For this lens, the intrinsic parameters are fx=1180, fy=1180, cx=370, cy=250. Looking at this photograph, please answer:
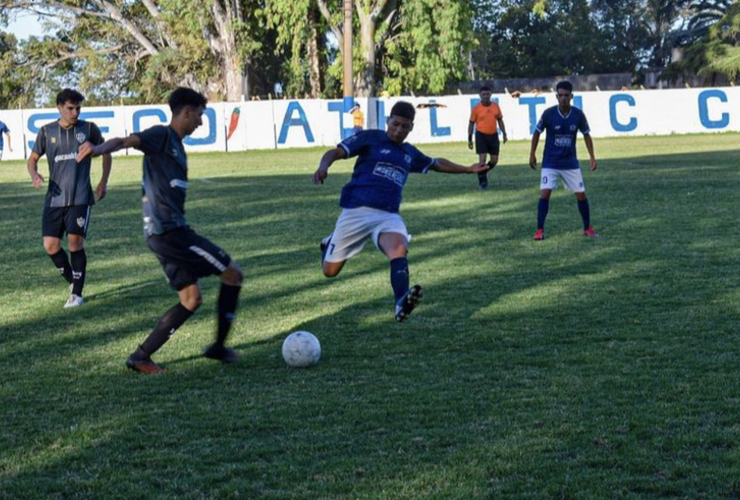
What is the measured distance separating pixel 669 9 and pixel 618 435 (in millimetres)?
85380

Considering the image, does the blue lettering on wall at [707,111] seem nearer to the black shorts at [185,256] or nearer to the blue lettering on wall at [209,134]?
the blue lettering on wall at [209,134]

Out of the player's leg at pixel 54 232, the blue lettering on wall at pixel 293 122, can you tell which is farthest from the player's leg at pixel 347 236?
the blue lettering on wall at pixel 293 122

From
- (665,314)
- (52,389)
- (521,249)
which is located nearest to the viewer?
(52,389)

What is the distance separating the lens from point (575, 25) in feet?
270

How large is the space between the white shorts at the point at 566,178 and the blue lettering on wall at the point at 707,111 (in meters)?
28.1

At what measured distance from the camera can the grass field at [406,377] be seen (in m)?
5.15

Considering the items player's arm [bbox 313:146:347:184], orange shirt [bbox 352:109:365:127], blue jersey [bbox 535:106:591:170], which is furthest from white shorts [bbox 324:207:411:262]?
orange shirt [bbox 352:109:365:127]

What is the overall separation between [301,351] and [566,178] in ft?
24.5

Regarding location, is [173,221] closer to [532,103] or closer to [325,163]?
[325,163]

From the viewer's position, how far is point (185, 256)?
736 cm

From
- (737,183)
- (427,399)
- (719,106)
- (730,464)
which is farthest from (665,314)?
(719,106)

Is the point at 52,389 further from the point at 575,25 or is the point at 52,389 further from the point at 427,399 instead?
the point at 575,25

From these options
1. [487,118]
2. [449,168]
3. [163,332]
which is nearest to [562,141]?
[449,168]

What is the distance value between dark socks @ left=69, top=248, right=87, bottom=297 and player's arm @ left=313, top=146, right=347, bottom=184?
286 centimetres
